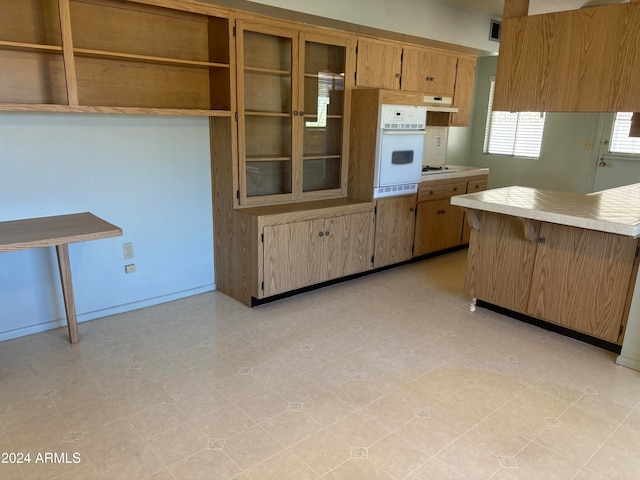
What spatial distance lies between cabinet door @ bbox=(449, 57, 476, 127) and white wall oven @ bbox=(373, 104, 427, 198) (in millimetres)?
1042

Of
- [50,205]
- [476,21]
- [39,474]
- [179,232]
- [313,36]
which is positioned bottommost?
[39,474]

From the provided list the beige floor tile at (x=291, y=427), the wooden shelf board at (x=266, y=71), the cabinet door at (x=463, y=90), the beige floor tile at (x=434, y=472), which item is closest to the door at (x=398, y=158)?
the wooden shelf board at (x=266, y=71)

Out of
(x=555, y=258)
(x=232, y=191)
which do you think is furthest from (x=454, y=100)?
(x=232, y=191)

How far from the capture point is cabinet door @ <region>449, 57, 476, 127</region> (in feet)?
16.5

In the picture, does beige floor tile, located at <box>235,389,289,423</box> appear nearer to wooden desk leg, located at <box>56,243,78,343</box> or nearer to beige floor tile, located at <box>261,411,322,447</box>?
beige floor tile, located at <box>261,411,322,447</box>

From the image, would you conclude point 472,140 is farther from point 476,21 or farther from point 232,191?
point 232,191

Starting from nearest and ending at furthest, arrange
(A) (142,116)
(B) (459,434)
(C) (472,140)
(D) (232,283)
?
1. (B) (459,434)
2. (A) (142,116)
3. (D) (232,283)
4. (C) (472,140)

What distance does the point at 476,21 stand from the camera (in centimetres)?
439

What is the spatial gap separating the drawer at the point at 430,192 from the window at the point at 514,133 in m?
1.91

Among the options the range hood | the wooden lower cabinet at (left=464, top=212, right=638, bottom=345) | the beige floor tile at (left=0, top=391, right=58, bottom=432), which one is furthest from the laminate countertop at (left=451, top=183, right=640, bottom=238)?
the beige floor tile at (left=0, top=391, right=58, bottom=432)

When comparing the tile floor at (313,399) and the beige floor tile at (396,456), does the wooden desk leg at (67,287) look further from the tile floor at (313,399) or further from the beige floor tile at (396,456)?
the beige floor tile at (396,456)

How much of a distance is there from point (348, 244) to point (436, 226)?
52.1 inches

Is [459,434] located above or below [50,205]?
below

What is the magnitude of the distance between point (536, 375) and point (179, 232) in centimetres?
278
